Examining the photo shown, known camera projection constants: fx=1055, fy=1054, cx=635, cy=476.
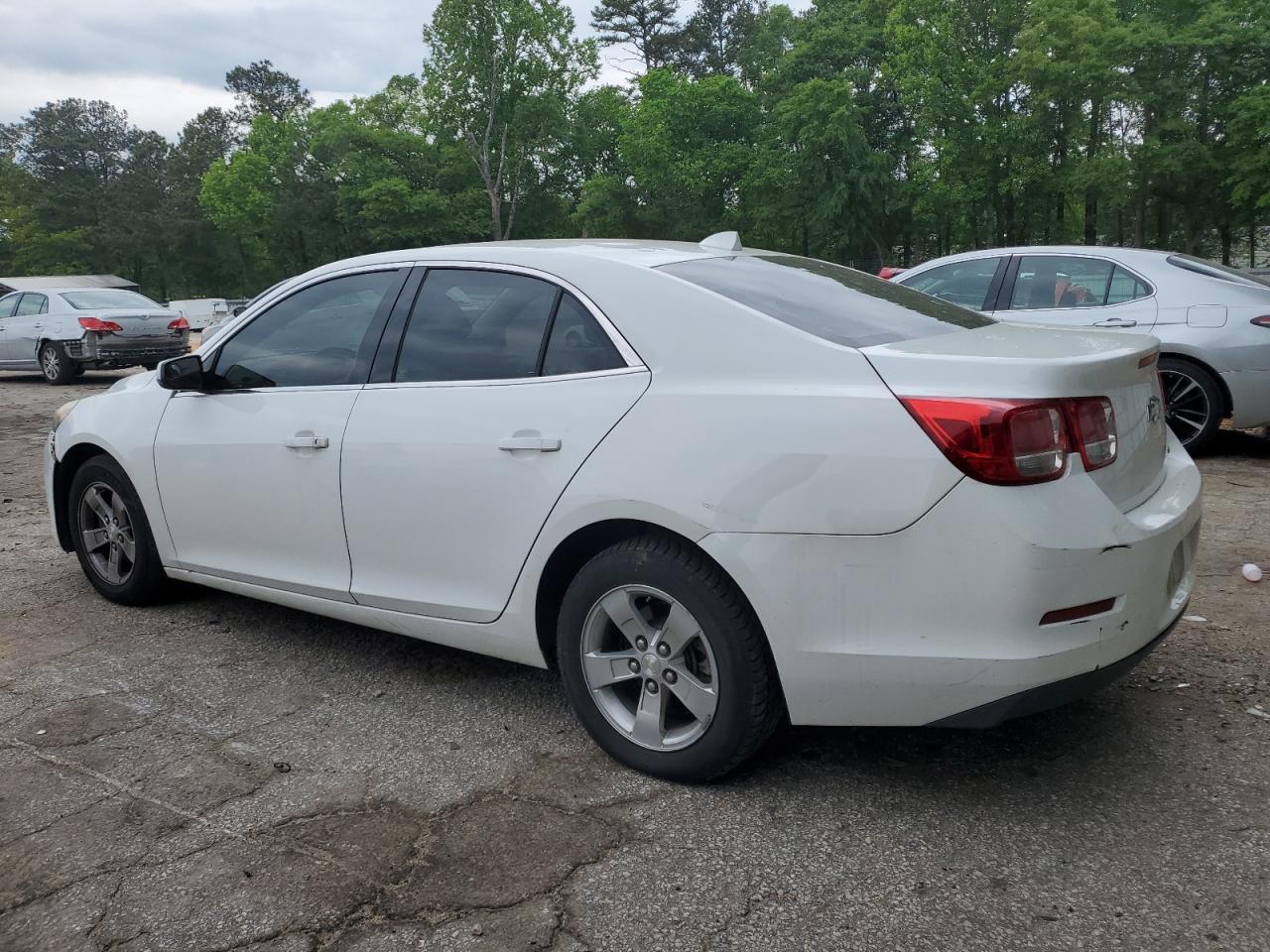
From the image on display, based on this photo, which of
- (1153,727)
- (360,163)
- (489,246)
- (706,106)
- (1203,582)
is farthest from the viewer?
(360,163)

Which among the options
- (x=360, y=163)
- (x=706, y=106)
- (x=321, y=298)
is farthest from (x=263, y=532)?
(x=360, y=163)

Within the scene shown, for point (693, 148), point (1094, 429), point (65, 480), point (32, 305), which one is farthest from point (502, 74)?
point (1094, 429)

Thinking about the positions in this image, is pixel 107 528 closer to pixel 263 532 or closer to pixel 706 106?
pixel 263 532

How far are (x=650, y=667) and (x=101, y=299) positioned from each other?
16.0 metres

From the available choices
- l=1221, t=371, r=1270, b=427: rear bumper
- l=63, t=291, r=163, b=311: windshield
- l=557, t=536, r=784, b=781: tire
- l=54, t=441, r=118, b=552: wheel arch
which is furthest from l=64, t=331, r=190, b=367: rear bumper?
l=557, t=536, r=784, b=781: tire

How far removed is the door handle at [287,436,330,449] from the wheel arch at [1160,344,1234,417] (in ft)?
19.9

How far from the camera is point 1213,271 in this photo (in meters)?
7.59

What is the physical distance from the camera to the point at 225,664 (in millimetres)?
4047

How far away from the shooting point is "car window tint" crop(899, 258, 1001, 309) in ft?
26.1

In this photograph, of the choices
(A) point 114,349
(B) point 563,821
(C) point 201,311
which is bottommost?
(B) point 563,821

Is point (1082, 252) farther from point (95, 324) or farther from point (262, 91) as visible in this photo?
point (262, 91)

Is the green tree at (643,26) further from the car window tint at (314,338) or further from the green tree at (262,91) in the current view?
the car window tint at (314,338)

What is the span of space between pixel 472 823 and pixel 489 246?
1.91m

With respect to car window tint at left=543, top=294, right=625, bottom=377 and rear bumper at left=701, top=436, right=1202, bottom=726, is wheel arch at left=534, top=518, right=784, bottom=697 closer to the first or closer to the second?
rear bumper at left=701, top=436, right=1202, bottom=726
